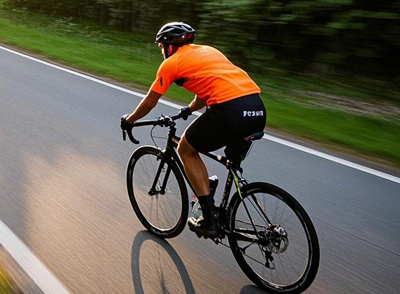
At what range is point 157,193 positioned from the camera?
4.93 meters

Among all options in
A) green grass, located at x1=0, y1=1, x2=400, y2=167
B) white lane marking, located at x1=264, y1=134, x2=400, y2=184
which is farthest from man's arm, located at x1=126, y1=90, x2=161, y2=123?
green grass, located at x1=0, y1=1, x2=400, y2=167

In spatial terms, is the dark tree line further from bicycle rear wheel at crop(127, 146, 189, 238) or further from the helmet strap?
the helmet strap

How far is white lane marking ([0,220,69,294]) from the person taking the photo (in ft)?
13.1

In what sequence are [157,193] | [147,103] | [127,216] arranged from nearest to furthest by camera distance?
[147,103] → [157,193] → [127,216]

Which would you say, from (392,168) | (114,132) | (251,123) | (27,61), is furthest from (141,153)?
(27,61)

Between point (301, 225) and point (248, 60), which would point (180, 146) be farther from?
point (248, 60)

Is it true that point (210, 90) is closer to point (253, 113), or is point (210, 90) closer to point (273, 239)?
point (253, 113)

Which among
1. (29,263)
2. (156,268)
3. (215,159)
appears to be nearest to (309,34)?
(215,159)

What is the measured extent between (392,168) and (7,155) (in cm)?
473

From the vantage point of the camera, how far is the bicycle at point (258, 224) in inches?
151

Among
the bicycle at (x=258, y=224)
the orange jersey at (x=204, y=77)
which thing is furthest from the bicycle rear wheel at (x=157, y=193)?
the orange jersey at (x=204, y=77)

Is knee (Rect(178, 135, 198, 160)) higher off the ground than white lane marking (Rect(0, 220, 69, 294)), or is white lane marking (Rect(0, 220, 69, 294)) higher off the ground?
knee (Rect(178, 135, 198, 160))

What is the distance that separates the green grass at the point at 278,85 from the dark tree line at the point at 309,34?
438mm

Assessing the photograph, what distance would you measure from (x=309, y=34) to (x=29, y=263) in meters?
8.63
